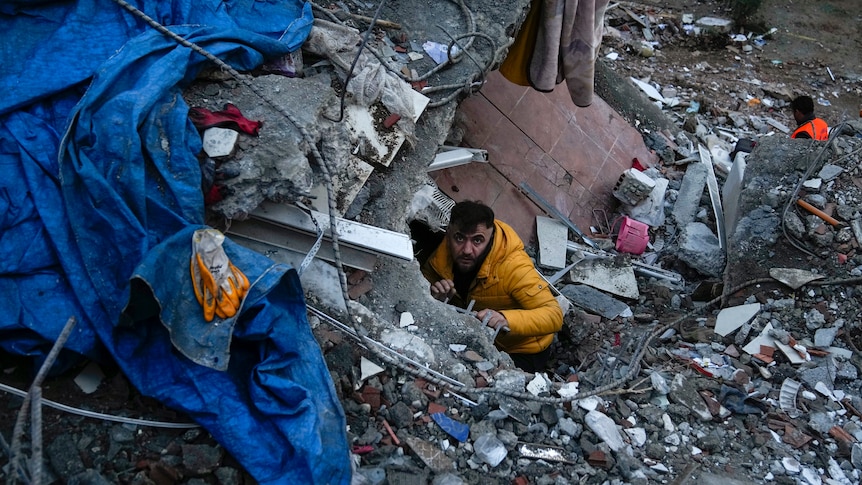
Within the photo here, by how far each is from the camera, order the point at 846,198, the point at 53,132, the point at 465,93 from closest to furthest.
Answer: the point at 53,132 < the point at 465,93 < the point at 846,198

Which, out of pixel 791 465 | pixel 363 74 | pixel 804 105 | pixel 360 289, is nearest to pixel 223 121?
pixel 363 74

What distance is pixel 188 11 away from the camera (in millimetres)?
3939

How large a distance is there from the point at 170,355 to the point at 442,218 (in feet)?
7.78

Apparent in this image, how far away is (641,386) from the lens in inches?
153

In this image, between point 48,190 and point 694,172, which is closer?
point 48,190

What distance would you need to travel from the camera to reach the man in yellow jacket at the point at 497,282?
4527mm

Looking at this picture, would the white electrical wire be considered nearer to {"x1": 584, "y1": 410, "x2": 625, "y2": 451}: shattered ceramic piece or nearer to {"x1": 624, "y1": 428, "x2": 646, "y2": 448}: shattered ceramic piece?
{"x1": 584, "y1": 410, "x2": 625, "y2": 451}: shattered ceramic piece

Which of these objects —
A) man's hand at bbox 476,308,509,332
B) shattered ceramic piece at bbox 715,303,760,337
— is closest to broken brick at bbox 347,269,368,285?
man's hand at bbox 476,308,509,332

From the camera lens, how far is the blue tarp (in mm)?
2912

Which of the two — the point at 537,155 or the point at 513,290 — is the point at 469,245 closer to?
the point at 513,290

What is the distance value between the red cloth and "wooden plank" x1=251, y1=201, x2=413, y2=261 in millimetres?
403

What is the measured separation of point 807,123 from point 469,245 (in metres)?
4.10

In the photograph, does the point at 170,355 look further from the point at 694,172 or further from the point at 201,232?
the point at 694,172

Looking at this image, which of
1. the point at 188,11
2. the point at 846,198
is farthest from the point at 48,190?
the point at 846,198
